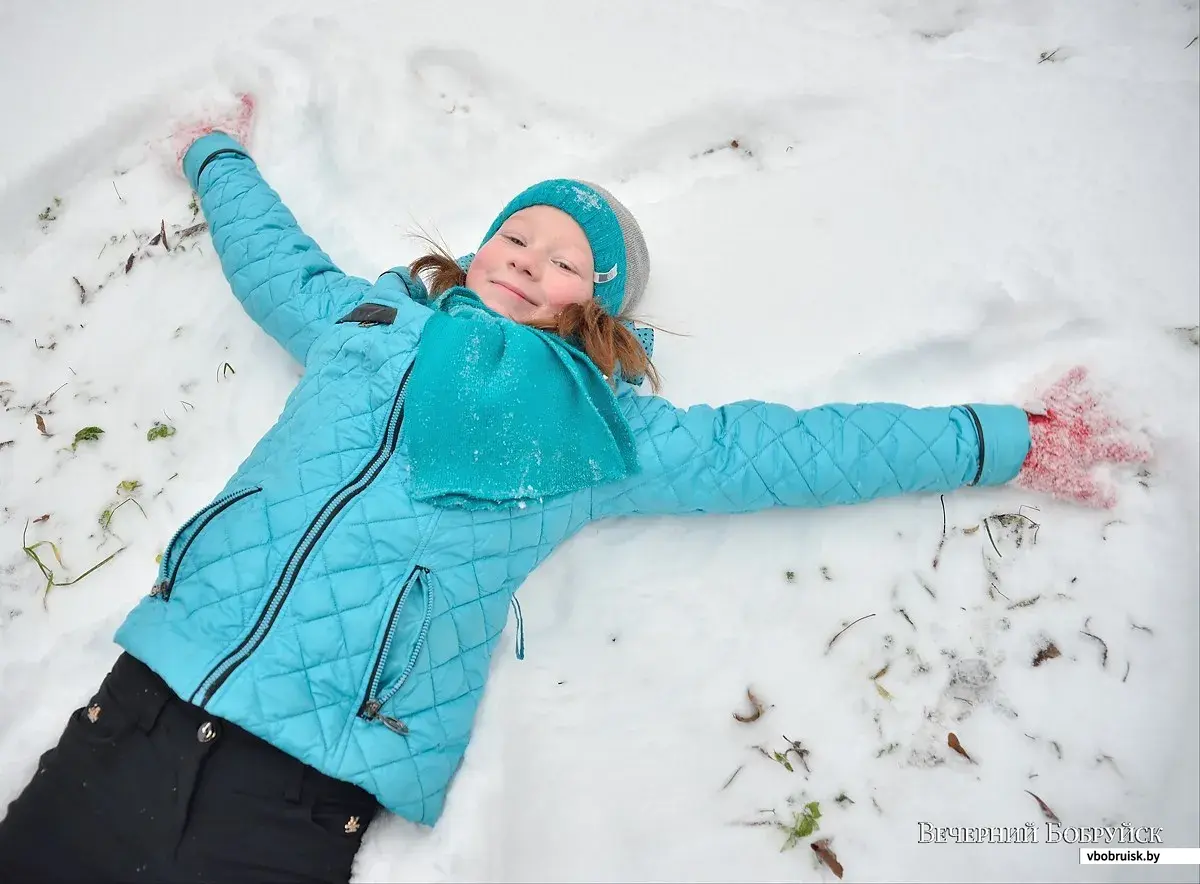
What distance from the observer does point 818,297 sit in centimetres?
266

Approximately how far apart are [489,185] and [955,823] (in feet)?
8.52

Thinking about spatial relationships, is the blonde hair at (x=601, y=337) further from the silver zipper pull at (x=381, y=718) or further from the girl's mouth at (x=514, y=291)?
the silver zipper pull at (x=381, y=718)

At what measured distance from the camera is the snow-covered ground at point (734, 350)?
6.77ft

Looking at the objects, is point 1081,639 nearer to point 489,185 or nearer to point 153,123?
point 489,185

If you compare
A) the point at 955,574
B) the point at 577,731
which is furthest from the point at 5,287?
the point at 955,574

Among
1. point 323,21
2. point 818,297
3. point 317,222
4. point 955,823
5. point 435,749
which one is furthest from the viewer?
point 323,21

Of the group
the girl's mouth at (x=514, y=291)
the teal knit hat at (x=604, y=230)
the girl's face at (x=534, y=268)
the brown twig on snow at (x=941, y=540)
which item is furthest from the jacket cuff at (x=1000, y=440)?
the girl's mouth at (x=514, y=291)

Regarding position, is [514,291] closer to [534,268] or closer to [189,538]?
[534,268]

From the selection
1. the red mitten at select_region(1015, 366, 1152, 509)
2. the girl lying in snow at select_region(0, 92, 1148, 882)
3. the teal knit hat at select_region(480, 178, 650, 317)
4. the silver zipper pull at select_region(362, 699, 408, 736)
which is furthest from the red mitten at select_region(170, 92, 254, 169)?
the red mitten at select_region(1015, 366, 1152, 509)

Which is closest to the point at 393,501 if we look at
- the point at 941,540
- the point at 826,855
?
the point at 826,855

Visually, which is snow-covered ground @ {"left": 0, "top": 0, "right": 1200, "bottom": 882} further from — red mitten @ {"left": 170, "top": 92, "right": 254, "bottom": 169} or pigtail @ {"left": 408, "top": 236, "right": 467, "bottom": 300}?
pigtail @ {"left": 408, "top": 236, "right": 467, "bottom": 300}

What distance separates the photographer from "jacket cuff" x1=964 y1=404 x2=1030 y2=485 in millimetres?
2273

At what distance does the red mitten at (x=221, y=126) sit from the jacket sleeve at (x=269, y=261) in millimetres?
191

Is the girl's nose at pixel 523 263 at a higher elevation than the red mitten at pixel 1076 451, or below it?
higher
